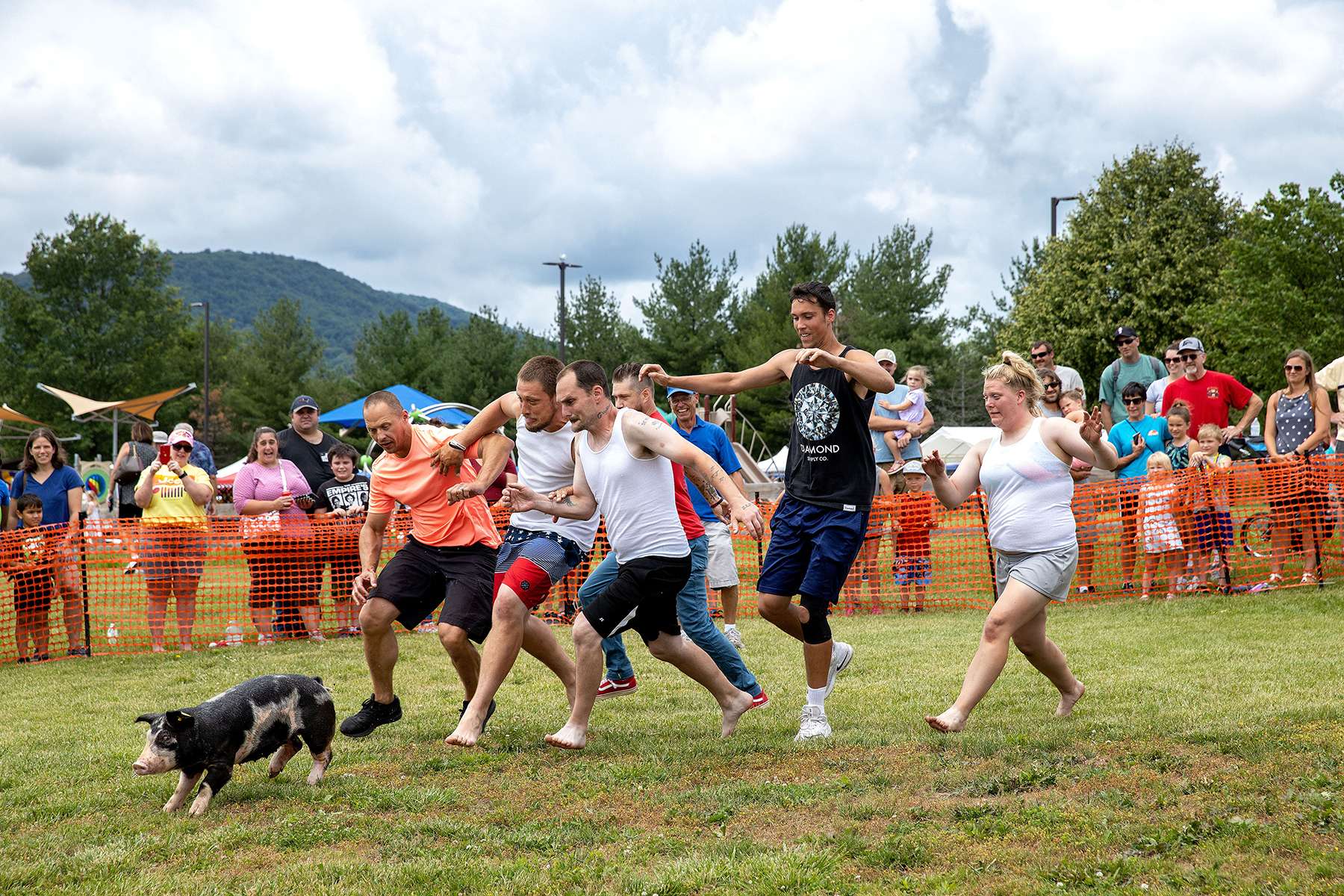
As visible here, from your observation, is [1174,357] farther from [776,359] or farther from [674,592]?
[674,592]

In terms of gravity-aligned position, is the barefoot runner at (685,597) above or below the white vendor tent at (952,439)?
below

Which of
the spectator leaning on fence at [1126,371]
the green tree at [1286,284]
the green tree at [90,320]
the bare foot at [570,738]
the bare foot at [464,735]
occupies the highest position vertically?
the green tree at [90,320]

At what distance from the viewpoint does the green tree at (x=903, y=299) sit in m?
48.4

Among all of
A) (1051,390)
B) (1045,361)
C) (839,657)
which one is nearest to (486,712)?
(839,657)

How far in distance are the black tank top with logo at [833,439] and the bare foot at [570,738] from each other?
63.4 inches

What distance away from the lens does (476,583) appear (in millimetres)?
6109

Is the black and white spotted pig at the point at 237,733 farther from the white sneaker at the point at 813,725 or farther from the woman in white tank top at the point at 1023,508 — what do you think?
the woman in white tank top at the point at 1023,508

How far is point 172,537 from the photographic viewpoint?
10.3m

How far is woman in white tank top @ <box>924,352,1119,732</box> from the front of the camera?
5.55 meters

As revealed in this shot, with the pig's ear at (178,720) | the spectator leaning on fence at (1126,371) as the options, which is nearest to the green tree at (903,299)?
the spectator leaning on fence at (1126,371)

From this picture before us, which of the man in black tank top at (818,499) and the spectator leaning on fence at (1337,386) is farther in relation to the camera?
the spectator leaning on fence at (1337,386)

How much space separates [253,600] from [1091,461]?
7673 mm

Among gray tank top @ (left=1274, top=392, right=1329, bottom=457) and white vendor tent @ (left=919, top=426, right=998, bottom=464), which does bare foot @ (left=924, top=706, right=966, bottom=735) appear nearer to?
gray tank top @ (left=1274, top=392, right=1329, bottom=457)

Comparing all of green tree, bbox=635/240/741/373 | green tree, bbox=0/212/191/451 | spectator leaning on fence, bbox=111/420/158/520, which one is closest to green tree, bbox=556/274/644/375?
green tree, bbox=635/240/741/373
